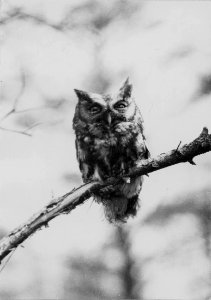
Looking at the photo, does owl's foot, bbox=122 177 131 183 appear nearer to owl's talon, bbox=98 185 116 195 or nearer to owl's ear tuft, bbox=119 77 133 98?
owl's talon, bbox=98 185 116 195

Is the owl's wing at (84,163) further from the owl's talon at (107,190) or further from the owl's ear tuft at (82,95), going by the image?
the owl's ear tuft at (82,95)

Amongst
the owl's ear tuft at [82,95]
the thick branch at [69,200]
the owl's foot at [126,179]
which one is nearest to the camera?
the thick branch at [69,200]

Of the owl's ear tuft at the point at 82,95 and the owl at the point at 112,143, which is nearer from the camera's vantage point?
the owl at the point at 112,143

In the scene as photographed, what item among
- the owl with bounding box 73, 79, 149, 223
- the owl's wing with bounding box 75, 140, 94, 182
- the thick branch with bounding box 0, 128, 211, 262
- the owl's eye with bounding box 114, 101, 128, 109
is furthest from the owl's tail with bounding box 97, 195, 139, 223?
the owl's eye with bounding box 114, 101, 128, 109

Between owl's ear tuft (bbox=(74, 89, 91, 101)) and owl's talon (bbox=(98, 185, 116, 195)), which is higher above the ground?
owl's ear tuft (bbox=(74, 89, 91, 101))

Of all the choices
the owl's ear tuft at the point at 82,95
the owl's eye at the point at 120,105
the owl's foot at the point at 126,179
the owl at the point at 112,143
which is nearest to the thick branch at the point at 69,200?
the owl's foot at the point at 126,179

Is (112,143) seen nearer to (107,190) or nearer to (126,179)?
(126,179)

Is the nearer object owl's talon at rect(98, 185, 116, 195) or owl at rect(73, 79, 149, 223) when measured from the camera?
owl at rect(73, 79, 149, 223)

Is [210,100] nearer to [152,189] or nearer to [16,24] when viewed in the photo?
[152,189]
